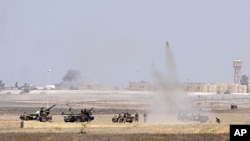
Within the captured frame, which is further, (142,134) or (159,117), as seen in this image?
(159,117)

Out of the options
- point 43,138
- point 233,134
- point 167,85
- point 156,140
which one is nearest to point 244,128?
point 233,134

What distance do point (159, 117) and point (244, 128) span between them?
71.4 m

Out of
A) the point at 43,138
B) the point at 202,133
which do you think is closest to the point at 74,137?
the point at 43,138

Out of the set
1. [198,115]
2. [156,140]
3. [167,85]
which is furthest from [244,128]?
[167,85]

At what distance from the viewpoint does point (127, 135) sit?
47000mm

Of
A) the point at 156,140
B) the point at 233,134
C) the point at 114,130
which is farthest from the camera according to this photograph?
the point at 114,130

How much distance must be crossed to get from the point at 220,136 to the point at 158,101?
6093 cm

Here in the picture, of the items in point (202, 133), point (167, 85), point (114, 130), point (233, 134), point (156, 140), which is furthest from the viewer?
point (167, 85)

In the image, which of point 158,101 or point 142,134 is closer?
point 142,134

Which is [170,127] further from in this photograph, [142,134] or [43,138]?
[43,138]

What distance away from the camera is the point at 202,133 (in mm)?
49000

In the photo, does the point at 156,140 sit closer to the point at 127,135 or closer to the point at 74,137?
the point at 127,135

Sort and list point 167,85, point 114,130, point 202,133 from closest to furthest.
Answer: point 202,133
point 114,130
point 167,85

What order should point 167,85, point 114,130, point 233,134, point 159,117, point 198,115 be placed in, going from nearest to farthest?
point 233,134
point 114,130
point 198,115
point 159,117
point 167,85
